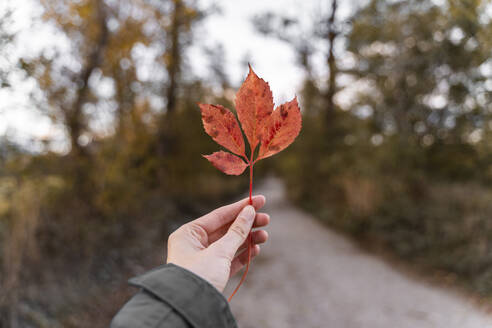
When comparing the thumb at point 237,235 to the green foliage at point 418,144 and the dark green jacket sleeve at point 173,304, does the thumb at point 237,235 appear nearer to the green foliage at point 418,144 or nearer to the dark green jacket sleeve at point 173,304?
the dark green jacket sleeve at point 173,304

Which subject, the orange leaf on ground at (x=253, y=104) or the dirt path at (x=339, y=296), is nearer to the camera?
the orange leaf on ground at (x=253, y=104)

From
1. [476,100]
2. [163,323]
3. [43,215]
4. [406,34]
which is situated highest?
[406,34]

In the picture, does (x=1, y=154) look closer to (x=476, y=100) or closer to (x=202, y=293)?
(x=202, y=293)

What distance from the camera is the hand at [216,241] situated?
89 cm

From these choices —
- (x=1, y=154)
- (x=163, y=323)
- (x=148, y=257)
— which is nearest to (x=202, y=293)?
(x=163, y=323)

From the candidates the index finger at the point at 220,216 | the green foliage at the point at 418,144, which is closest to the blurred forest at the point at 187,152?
the green foliage at the point at 418,144

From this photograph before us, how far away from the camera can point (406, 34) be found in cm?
687

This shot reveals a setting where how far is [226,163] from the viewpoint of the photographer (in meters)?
0.79

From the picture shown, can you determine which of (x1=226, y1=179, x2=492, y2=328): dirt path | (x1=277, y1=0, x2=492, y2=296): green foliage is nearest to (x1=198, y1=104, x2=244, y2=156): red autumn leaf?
(x1=226, y1=179, x2=492, y2=328): dirt path

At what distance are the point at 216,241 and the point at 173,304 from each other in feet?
1.00

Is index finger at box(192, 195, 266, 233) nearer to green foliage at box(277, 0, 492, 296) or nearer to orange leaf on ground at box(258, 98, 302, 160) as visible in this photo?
orange leaf on ground at box(258, 98, 302, 160)

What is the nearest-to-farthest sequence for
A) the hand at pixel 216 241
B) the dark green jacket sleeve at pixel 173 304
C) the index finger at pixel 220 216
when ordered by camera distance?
the dark green jacket sleeve at pixel 173 304, the hand at pixel 216 241, the index finger at pixel 220 216

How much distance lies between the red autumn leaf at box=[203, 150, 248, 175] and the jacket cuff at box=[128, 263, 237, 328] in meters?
0.30

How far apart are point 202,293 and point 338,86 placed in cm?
930
